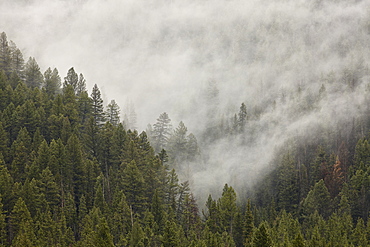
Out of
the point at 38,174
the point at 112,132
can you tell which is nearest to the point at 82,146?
the point at 112,132

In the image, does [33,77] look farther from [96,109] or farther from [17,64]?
[96,109]

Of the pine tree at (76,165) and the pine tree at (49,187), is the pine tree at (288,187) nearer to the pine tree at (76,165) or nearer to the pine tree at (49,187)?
the pine tree at (76,165)

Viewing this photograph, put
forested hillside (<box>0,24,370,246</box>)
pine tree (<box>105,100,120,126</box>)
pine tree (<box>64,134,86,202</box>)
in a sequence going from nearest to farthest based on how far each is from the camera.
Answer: forested hillside (<box>0,24,370,246</box>)
pine tree (<box>64,134,86,202</box>)
pine tree (<box>105,100,120,126</box>)

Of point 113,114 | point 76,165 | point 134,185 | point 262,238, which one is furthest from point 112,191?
point 262,238

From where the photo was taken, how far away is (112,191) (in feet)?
299

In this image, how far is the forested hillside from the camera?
7431 cm

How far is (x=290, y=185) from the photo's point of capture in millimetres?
128125

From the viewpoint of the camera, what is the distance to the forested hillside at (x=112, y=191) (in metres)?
74.3

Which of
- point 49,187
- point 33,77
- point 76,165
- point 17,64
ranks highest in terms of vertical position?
point 17,64

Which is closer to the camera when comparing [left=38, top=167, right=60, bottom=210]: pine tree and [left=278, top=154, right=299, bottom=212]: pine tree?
[left=38, top=167, right=60, bottom=210]: pine tree

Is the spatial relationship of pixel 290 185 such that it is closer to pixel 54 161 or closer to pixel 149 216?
pixel 149 216

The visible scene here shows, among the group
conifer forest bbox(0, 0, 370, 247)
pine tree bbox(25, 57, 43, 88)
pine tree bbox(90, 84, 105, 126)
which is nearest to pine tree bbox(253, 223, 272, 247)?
conifer forest bbox(0, 0, 370, 247)

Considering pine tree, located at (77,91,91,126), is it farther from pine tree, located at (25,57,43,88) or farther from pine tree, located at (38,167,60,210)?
pine tree, located at (38,167,60,210)

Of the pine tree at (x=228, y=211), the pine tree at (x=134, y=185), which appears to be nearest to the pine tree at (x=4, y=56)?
the pine tree at (x=134, y=185)
